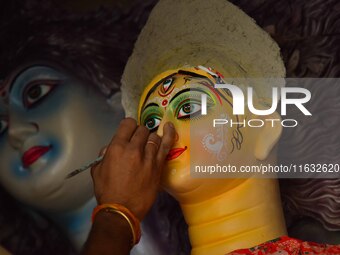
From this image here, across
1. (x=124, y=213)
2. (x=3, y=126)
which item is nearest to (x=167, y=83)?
(x=124, y=213)

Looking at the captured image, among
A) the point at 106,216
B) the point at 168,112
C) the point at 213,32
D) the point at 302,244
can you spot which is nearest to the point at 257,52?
the point at 213,32

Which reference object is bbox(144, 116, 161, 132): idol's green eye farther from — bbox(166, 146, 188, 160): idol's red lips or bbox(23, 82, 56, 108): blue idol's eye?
bbox(23, 82, 56, 108): blue idol's eye

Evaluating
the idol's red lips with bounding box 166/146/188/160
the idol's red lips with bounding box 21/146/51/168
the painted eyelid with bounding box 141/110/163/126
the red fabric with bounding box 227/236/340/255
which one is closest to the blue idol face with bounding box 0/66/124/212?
the idol's red lips with bounding box 21/146/51/168

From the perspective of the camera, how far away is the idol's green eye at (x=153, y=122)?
4.97ft

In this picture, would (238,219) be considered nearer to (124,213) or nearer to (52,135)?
(124,213)

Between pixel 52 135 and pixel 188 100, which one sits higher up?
pixel 188 100

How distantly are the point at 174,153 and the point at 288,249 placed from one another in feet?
1.01

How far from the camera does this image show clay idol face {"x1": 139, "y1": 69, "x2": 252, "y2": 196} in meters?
1.45

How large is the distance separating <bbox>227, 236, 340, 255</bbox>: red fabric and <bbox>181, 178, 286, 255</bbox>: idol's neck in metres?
0.10

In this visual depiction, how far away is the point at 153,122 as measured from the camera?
1521 mm

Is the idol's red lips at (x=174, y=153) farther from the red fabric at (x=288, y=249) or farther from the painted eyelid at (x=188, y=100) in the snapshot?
the red fabric at (x=288, y=249)

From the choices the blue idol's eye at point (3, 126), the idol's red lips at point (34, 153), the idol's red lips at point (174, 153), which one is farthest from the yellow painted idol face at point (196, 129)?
the blue idol's eye at point (3, 126)

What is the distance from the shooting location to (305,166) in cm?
160

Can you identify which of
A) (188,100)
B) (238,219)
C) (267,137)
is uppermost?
(188,100)
